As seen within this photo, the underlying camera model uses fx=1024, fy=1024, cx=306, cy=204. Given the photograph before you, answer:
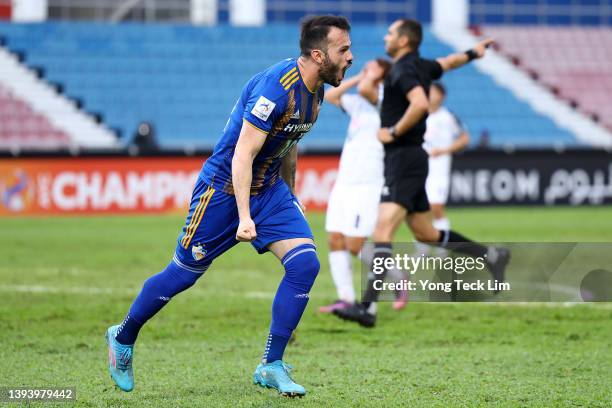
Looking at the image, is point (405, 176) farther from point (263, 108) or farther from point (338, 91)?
point (263, 108)

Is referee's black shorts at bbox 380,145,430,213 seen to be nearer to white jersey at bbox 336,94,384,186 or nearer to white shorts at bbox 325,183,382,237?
Result: white shorts at bbox 325,183,382,237

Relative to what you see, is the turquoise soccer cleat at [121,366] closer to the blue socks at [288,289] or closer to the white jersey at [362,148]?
the blue socks at [288,289]

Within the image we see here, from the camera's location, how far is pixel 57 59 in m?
30.1

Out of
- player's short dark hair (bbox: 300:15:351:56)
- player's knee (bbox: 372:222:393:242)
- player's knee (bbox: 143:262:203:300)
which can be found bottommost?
player's knee (bbox: 372:222:393:242)

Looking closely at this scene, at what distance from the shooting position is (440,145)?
13617 millimetres

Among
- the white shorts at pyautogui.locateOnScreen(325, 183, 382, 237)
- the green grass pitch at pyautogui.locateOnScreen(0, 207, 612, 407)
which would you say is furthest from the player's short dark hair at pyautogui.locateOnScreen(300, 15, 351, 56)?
the white shorts at pyautogui.locateOnScreen(325, 183, 382, 237)

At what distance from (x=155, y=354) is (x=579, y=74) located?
29.5 meters

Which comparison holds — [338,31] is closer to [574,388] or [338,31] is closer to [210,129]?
[574,388]

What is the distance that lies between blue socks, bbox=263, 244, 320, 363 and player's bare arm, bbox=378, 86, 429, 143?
3.00 metres

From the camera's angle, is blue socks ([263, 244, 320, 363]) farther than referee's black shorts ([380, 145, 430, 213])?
No

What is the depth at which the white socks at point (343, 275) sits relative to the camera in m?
9.43

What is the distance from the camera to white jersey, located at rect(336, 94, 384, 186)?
982 cm

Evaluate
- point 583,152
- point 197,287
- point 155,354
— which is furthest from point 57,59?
point 155,354

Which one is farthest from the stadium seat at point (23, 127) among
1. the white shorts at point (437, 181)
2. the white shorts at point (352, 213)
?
the white shorts at point (352, 213)
